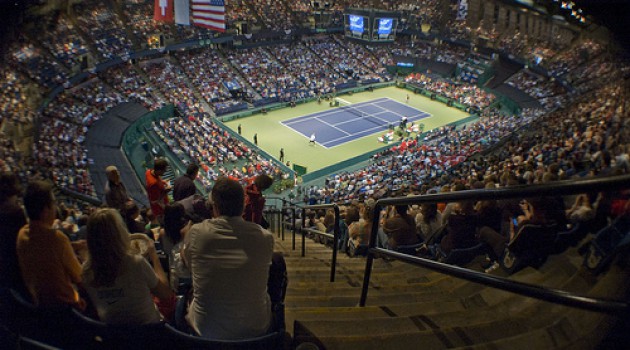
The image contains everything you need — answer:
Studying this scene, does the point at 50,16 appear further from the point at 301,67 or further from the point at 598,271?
the point at 598,271

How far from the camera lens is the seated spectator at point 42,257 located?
3162mm

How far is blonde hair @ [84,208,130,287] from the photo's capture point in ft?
9.37

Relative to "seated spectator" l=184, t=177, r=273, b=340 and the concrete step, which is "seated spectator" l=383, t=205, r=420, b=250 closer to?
the concrete step

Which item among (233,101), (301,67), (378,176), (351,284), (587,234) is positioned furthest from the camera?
(301,67)

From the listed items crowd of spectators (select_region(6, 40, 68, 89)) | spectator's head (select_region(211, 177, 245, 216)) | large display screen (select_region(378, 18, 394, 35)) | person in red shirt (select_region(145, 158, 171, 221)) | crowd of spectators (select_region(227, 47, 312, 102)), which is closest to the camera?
spectator's head (select_region(211, 177, 245, 216))

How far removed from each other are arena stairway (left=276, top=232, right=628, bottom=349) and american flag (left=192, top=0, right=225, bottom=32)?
82.9 ft

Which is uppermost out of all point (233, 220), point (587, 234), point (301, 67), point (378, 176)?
point (233, 220)

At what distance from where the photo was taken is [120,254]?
290cm

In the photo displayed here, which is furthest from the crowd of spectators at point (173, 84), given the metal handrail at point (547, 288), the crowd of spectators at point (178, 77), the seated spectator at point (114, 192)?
the metal handrail at point (547, 288)

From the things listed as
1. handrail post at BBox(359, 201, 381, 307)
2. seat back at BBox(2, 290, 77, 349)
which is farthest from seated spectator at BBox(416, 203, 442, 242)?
seat back at BBox(2, 290, 77, 349)

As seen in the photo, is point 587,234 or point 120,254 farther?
point 587,234

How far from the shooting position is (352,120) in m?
38.8

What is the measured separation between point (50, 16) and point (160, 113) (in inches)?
436

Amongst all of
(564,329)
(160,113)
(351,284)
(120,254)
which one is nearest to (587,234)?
(564,329)
